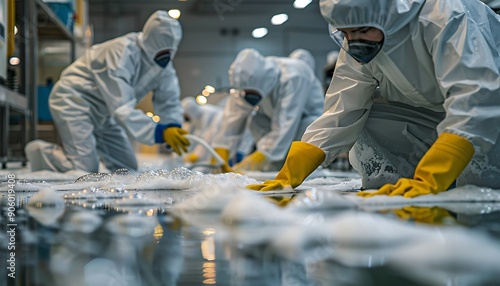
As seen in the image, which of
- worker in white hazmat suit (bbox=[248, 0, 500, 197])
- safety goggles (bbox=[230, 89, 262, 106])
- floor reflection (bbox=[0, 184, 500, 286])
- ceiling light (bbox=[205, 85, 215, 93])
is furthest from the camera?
ceiling light (bbox=[205, 85, 215, 93])

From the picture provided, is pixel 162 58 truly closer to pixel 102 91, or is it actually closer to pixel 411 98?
pixel 102 91

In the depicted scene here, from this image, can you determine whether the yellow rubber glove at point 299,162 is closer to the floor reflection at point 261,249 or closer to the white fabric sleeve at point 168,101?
the floor reflection at point 261,249

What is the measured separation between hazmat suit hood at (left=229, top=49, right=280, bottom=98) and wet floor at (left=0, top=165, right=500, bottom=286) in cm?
281

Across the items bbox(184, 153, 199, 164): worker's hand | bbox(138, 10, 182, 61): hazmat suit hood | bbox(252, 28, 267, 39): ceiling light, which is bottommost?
bbox(184, 153, 199, 164): worker's hand

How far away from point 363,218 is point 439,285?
26 cm

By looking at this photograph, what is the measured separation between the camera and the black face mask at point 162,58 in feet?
12.2

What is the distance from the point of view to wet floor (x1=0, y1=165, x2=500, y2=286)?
0.70 m

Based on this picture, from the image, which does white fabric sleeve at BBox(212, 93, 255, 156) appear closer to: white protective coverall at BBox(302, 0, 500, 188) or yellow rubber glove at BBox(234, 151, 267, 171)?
yellow rubber glove at BBox(234, 151, 267, 171)

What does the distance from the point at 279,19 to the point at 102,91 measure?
24.1 ft

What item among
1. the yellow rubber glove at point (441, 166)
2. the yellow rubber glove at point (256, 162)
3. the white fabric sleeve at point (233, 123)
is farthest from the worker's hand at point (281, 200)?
the white fabric sleeve at point (233, 123)

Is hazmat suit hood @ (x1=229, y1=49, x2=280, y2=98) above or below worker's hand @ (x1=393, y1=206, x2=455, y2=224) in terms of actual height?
above

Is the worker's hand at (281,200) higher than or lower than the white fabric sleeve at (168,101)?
lower

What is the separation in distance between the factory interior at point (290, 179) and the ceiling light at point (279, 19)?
610 cm

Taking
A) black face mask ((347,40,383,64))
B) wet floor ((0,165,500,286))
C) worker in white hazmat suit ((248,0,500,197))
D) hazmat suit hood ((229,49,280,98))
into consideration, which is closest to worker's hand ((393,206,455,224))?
wet floor ((0,165,500,286))
